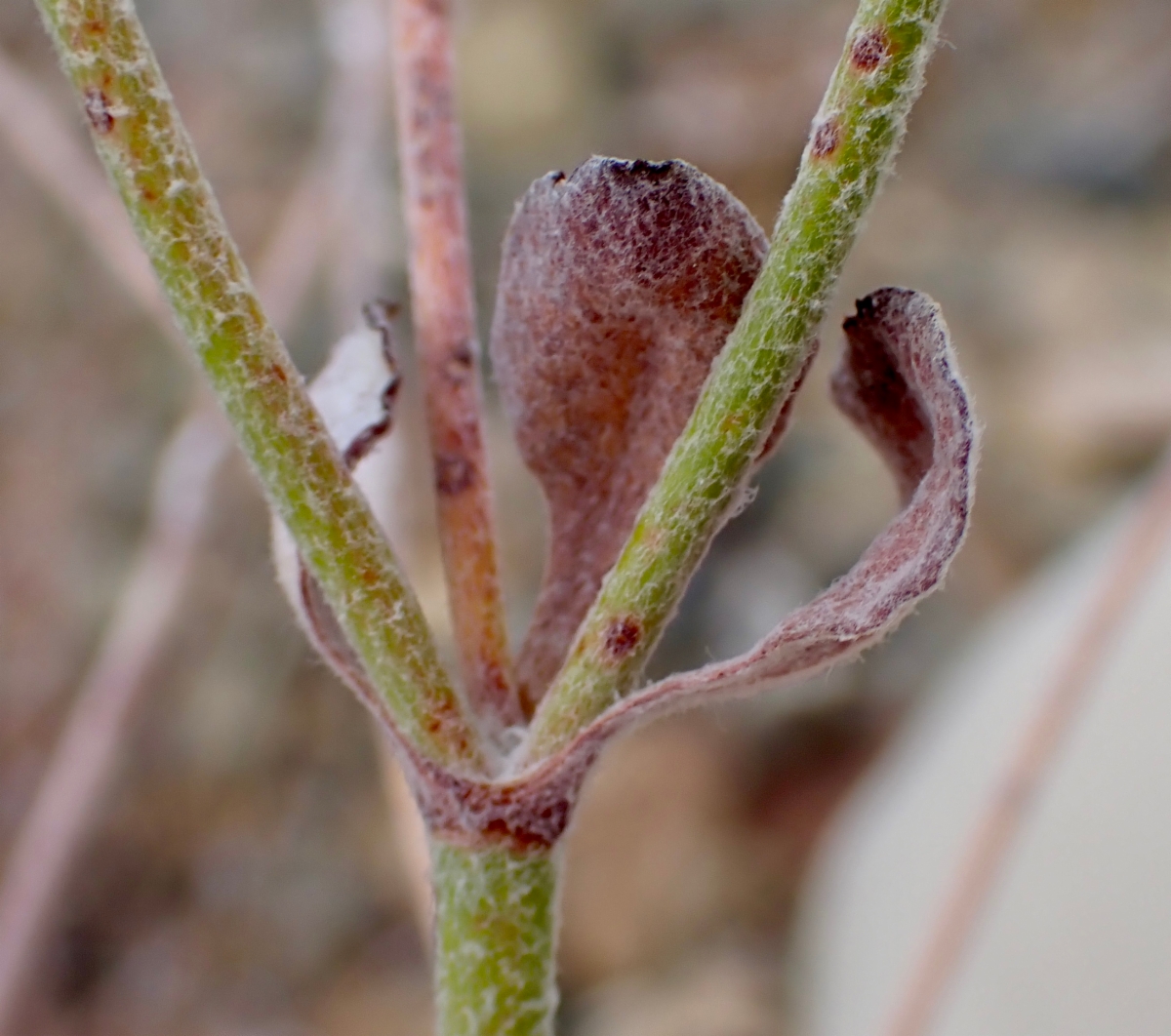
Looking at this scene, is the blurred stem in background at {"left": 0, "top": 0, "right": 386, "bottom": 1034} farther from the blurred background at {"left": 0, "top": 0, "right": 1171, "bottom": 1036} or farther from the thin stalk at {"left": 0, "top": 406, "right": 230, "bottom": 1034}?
the blurred background at {"left": 0, "top": 0, "right": 1171, "bottom": 1036}

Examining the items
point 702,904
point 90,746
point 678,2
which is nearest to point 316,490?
point 90,746

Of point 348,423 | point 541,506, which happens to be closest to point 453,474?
point 348,423

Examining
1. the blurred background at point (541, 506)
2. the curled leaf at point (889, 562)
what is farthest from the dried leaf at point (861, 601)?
the blurred background at point (541, 506)

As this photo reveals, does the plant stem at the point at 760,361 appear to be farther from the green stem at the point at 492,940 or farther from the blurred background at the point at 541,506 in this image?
the blurred background at the point at 541,506

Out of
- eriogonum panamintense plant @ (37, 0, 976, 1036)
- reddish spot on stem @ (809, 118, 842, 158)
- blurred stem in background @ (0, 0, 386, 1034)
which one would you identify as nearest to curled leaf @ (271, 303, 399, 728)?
eriogonum panamintense plant @ (37, 0, 976, 1036)

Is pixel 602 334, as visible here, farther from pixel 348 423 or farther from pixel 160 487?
pixel 160 487

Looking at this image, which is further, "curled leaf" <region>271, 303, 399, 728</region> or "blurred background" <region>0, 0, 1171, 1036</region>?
"blurred background" <region>0, 0, 1171, 1036</region>
